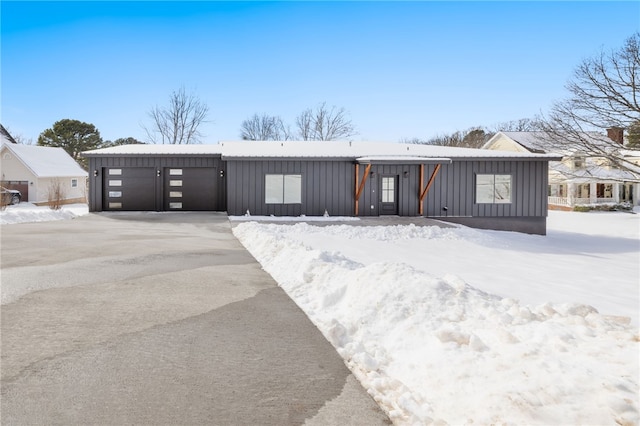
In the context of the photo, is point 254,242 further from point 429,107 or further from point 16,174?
point 429,107

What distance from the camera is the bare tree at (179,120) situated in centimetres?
4044

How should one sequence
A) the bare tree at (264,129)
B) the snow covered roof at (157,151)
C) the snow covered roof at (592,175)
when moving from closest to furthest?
the snow covered roof at (157,151)
the snow covered roof at (592,175)
the bare tree at (264,129)

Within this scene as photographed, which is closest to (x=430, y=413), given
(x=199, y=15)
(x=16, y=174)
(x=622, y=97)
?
(x=622, y=97)

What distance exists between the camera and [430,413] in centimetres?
255

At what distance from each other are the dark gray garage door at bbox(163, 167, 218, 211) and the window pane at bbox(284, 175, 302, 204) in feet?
15.9

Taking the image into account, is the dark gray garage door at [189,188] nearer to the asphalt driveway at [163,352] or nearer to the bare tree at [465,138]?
the asphalt driveway at [163,352]

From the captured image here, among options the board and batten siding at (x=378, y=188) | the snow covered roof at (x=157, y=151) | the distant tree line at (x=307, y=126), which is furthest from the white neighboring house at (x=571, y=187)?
the snow covered roof at (x=157, y=151)

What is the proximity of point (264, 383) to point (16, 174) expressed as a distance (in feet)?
108

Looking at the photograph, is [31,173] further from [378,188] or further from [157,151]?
[378,188]

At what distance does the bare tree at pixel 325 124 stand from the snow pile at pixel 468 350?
40040 mm

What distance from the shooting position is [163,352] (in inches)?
140

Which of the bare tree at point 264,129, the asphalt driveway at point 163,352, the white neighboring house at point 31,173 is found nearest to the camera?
the asphalt driveway at point 163,352

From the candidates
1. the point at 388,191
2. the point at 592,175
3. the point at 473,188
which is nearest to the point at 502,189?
the point at 473,188

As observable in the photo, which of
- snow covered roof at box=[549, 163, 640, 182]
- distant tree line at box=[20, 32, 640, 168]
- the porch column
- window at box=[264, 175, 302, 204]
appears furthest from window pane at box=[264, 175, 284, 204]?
the porch column
